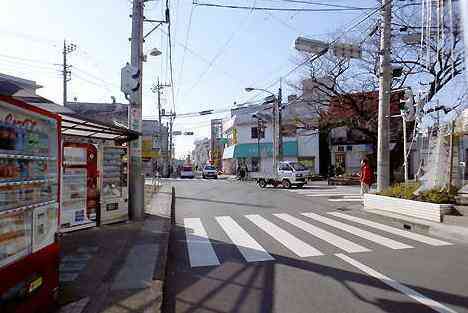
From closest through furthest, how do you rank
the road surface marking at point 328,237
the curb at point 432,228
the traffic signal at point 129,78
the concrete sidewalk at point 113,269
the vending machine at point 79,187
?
the concrete sidewalk at point 113,269 → the road surface marking at point 328,237 → the curb at point 432,228 → the vending machine at point 79,187 → the traffic signal at point 129,78

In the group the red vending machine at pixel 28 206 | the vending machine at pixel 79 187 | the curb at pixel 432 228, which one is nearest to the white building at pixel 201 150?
the curb at pixel 432 228

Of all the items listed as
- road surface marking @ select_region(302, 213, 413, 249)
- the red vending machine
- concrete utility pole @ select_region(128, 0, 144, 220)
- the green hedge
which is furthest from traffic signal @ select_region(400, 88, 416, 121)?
the red vending machine

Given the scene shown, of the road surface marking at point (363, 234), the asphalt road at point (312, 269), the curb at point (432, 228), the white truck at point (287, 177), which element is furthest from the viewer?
the white truck at point (287, 177)

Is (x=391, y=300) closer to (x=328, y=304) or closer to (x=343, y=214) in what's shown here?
(x=328, y=304)

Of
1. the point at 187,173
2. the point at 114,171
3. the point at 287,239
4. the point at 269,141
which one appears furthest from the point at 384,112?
the point at 187,173

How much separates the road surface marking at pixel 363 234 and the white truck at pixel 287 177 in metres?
14.4

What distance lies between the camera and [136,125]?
496 inches

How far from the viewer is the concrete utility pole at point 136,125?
12516mm

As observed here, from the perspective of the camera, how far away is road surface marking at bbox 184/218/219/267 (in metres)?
7.90

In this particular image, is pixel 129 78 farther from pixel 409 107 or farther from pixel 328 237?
pixel 409 107

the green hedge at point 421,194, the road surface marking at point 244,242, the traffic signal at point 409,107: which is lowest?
the road surface marking at point 244,242

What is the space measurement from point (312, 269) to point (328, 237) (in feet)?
10.1

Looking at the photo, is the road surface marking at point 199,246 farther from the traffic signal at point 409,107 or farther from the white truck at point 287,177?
the white truck at point 287,177

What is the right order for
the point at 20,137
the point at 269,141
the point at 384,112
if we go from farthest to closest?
the point at 269,141 → the point at 384,112 → the point at 20,137
